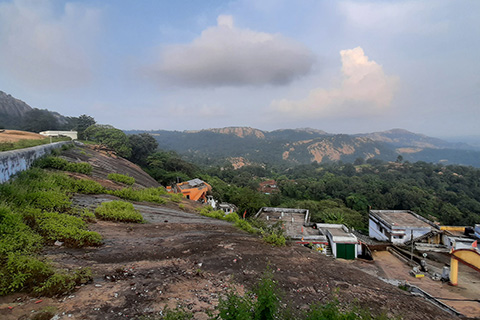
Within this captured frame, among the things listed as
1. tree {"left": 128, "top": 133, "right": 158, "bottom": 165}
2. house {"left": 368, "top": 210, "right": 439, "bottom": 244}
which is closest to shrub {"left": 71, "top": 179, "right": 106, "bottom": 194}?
house {"left": 368, "top": 210, "right": 439, "bottom": 244}

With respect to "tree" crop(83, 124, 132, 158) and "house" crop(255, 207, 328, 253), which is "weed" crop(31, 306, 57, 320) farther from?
"tree" crop(83, 124, 132, 158)

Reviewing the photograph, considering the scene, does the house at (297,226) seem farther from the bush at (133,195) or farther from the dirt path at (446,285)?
the bush at (133,195)

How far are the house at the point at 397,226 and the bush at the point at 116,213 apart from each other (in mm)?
19138

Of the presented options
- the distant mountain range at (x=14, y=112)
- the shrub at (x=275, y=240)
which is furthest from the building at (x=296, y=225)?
the distant mountain range at (x=14, y=112)

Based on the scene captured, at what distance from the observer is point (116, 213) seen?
5969mm

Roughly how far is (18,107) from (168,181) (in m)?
46.5

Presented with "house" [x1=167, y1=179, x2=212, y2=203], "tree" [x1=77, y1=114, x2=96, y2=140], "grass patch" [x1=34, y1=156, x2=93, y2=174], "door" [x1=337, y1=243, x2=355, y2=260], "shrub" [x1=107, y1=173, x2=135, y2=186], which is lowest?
"door" [x1=337, y1=243, x2=355, y2=260]

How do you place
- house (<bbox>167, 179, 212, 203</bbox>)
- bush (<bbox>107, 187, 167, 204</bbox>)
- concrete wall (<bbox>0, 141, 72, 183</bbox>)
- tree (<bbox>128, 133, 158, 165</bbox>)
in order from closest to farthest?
concrete wall (<bbox>0, 141, 72, 183</bbox>) < bush (<bbox>107, 187, 167, 204</bbox>) < house (<bbox>167, 179, 212, 203</bbox>) < tree (<bbox>128, 133, 158, 165</bbox>)

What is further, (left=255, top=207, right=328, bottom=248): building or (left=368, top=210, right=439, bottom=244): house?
(left=368, top=210, right=439, bottom=244): house

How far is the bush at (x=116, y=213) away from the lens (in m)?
5.82

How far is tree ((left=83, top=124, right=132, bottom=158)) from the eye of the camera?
25.3 m

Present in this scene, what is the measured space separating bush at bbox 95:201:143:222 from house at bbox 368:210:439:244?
62.8ft

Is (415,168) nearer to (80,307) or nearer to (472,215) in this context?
(472,215)


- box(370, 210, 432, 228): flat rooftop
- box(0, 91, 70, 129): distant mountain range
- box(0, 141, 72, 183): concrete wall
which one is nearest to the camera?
box(0, 141, 72, 183): concrete wall
